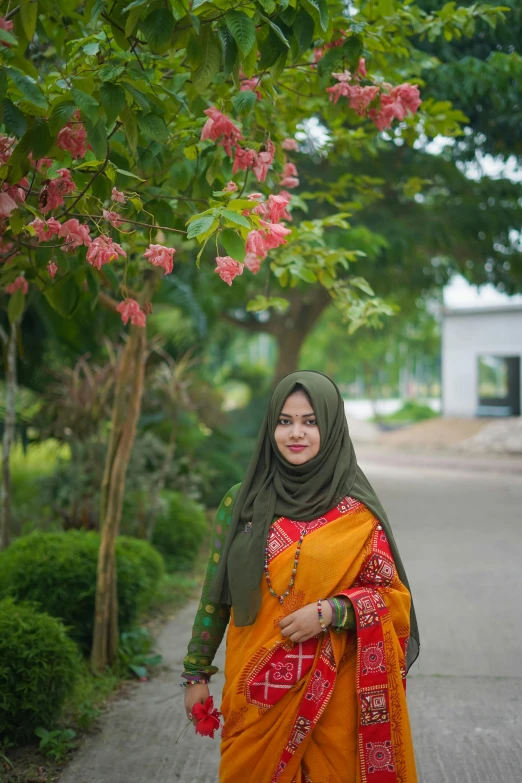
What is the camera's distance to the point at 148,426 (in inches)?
388

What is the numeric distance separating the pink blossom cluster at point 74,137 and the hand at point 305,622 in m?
1.61

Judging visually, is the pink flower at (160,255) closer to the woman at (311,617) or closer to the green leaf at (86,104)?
the green leaf at (86,104)

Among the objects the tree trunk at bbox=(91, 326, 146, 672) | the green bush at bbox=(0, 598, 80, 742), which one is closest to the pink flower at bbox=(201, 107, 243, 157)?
the tree trunk at bbox=(91, 326, 146, 672)

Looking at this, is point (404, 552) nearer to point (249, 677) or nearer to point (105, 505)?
point (105, 505)

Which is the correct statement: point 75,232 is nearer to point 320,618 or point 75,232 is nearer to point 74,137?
point 74,137

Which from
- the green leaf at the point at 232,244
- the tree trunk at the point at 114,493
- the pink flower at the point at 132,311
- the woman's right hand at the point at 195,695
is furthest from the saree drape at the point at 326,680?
the tree trunk at the point at 114,493

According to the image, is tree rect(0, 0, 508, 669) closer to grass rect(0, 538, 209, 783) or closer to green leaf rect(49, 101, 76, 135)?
green leaf rect(49, 101, 76, 135)

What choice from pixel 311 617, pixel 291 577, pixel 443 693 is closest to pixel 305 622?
pixel 311 617

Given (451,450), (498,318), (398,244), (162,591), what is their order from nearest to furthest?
(162,591) < (398,244) < (451,450) < (498,318)

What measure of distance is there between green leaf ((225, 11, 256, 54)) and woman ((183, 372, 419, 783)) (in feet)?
3.21

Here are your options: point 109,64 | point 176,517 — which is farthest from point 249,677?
point 176,517

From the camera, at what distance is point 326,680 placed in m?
2.25

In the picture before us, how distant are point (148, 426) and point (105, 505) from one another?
17.5ft

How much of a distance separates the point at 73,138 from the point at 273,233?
0.71 m
